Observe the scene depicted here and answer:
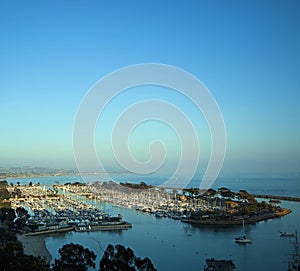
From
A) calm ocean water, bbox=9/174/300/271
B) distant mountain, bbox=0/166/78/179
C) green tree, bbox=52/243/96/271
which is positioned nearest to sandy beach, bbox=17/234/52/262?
calm ocean water, bbox=9/174/300/271

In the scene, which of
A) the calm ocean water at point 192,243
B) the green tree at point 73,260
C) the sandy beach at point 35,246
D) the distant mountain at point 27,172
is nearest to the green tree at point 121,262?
the green tree at point 73,260

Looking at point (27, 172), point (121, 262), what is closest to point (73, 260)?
point (121, 262)

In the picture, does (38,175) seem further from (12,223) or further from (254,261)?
(254,261)

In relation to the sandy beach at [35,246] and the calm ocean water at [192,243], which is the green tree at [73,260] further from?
the sandy beach at [35,246]

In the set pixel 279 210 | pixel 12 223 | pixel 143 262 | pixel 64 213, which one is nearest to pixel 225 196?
pixel 279 210

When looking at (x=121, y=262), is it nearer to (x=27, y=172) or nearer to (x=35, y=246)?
(x=35, y=246)
